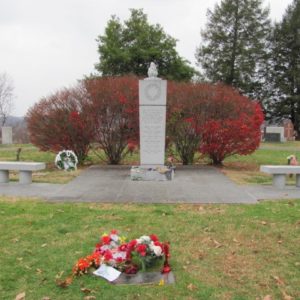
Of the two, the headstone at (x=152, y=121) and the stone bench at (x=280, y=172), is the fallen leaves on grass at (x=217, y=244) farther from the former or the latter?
the headstone at (x=152, y=121)

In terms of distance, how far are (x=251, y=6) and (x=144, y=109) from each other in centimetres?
3227

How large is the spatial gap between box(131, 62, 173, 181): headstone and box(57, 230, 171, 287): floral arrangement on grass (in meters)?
5.89

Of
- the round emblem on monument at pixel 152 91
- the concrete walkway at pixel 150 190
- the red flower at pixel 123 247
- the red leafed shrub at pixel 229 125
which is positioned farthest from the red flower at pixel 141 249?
the red leafed shrub at pixel 229 125

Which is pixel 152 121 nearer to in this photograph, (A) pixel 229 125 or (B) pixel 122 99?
(B) pixel 122 99

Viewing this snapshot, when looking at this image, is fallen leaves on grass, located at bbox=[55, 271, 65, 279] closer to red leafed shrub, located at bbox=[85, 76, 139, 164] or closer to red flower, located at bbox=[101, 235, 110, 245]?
red flower, located at bbox=[101, 235, 110, 245]

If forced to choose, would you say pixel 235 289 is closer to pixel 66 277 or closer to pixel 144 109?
pixel 66 277

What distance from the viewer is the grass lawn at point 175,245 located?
4.12 metres

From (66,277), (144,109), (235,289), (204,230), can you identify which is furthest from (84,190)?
(235,289)

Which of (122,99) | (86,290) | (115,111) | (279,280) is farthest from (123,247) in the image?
(115,111)

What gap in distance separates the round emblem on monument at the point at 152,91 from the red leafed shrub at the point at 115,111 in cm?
184

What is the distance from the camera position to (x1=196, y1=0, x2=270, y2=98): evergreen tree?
129 ft

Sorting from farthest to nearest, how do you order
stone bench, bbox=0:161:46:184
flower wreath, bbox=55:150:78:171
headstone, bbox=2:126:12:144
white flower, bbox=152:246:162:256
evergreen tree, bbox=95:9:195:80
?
evergreen tree, bbox=95:9:195:80
headstone, bbox=2:126:12:144
flower wreath, bbox=55:150:78:171
stone bench, bbox=0:161:46:184
white flower, bbox=152:246:162:256

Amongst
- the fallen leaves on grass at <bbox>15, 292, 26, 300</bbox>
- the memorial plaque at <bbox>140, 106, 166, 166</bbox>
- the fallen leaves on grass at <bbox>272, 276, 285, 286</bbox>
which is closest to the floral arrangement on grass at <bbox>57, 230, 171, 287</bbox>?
the fallen leaves on grass at <bbox>15, 292, 26, 300</bbox>

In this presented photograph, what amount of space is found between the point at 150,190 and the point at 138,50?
27.1 m
